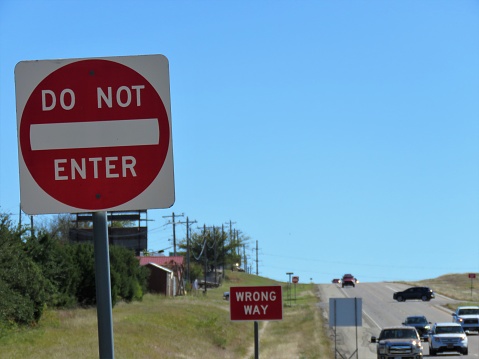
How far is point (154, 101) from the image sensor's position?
420cm

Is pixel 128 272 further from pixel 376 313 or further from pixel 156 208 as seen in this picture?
pixel 156 208

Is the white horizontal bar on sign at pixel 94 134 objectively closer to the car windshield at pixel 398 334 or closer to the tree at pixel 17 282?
the tree at pixel 17 282

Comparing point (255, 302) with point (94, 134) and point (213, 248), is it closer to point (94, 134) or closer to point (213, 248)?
point (94, 134)

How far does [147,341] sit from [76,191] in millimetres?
32612

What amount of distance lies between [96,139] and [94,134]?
0.03m

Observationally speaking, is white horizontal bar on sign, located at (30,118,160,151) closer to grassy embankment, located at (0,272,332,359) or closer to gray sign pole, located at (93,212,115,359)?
gray sign pole, located at (93,212,115,359)

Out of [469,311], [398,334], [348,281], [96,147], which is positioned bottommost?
[348,281]

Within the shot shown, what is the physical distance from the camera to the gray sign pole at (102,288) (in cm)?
420

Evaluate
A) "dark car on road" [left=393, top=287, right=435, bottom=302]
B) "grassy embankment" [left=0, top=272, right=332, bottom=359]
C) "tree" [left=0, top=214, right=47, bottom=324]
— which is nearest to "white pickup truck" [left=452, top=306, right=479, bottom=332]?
"grassy embankment" [left=0, top=272, right=332, bottom=359]

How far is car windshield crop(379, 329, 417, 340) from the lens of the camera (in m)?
39.4

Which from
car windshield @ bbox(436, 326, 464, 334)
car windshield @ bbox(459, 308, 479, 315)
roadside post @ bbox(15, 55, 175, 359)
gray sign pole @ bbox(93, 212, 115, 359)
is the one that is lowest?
car windshield @ bbox(459, 308, 479, 315)

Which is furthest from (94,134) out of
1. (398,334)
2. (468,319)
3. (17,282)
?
(468,319)

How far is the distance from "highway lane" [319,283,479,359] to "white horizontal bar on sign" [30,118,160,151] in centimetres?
2959

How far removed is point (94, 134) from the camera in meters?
4.18
